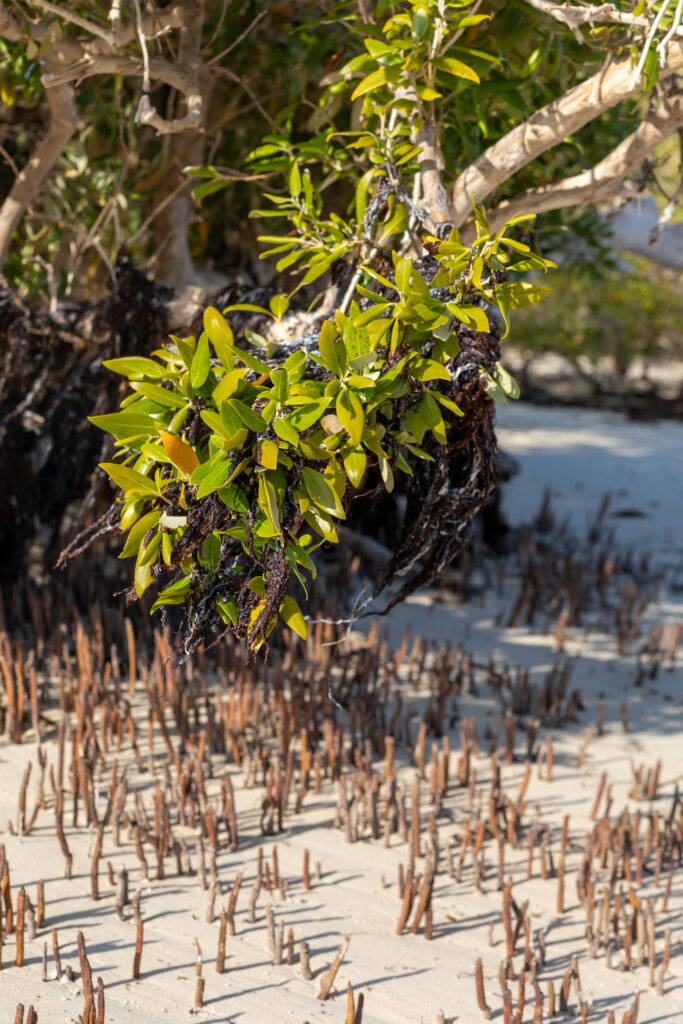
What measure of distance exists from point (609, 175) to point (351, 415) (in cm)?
128

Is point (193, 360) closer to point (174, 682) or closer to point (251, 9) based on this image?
point (174, 682)

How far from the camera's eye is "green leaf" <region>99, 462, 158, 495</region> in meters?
1.65

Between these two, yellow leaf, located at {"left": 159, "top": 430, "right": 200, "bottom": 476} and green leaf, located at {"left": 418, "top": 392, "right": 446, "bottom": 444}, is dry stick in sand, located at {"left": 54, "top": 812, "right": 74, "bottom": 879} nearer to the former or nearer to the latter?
yellow leaf, located at {"left": 159, "top": 430, "right": 200, "bottom": 476}

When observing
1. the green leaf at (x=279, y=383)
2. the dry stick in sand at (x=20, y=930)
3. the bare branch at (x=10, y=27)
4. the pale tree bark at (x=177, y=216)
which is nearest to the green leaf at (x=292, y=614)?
the green leaf at (x=279, y=383)

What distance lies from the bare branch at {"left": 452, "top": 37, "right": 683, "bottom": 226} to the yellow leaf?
0.94 metres

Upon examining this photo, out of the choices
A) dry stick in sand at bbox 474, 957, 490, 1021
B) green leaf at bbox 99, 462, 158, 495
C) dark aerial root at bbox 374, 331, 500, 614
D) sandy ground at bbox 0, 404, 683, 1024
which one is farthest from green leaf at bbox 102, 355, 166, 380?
dry stick in sand at bbox 474, 957, 490, 1021

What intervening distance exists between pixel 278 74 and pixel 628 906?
3.53 metres

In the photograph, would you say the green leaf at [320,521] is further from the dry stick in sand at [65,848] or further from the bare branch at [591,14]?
the dry stick in sand at [65,848]

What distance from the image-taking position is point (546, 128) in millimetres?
2244

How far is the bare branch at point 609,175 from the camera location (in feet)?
7.72

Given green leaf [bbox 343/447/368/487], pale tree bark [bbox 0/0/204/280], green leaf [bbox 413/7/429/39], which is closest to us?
green leaf [bbox 343/447/368/487]

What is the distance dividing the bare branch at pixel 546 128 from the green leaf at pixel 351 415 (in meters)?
0.77

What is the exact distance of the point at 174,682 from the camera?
10.8 feet

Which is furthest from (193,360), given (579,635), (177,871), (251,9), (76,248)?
(579,635)
